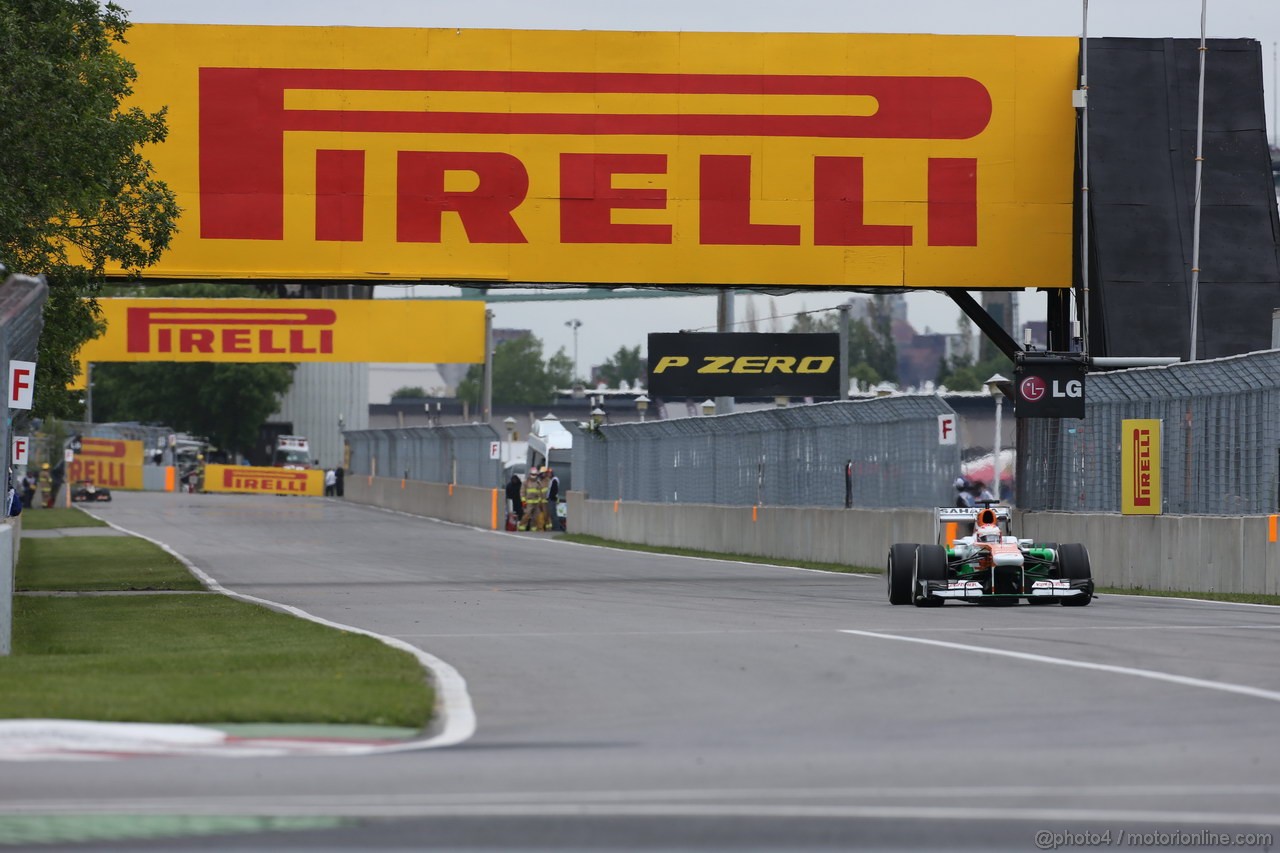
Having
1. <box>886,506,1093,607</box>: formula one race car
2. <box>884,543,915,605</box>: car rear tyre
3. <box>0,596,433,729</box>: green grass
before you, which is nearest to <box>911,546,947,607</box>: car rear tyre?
<box>886,506,1093,607</box>: formula one race car

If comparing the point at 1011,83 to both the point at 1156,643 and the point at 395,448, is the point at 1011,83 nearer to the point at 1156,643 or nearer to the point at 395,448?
the point at 1156,643

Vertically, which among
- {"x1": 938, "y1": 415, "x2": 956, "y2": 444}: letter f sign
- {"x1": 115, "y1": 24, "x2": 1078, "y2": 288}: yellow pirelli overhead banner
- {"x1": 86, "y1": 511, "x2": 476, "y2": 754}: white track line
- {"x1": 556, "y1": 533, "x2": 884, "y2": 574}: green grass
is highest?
{"x1": 115, "y1": 24, "x2": 1078, "y2": 288}: yellow pirelli overhead banner

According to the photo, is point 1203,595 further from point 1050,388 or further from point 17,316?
point 17,316

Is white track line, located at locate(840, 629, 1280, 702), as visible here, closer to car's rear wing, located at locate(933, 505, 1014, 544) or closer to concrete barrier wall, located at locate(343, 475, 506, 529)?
car's rear wing, located at locate(933, 505, 1014, 544)

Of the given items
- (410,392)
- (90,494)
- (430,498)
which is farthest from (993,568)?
(410,392)

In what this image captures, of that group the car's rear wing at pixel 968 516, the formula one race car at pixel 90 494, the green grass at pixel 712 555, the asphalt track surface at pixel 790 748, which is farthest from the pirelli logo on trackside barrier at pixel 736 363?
the formula one race car at pixel 90 494

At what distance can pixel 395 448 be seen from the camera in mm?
67250

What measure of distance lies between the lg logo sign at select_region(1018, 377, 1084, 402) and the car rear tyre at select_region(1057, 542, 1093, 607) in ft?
20.5

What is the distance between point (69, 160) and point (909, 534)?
12515 millimetres

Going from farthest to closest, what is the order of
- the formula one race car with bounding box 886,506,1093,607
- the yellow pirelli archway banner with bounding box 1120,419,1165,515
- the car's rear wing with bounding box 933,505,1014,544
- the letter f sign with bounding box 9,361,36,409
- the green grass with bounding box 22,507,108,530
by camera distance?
the green grass with bounding box 22,507,108,530 < the yellow pirelli archway banner with bounding box 1120,419,1165,515 < the car's rear wing with bounding box 933,505,1014,544 < the formula one race car with bounding box 886,506,1093,607 < the letter f sign with bounding box 9,361,36,409

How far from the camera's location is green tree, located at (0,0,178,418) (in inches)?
798

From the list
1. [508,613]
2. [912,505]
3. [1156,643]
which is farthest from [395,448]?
[1156,643]

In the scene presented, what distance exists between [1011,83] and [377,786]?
19979 mm

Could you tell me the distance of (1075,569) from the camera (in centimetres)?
1722
